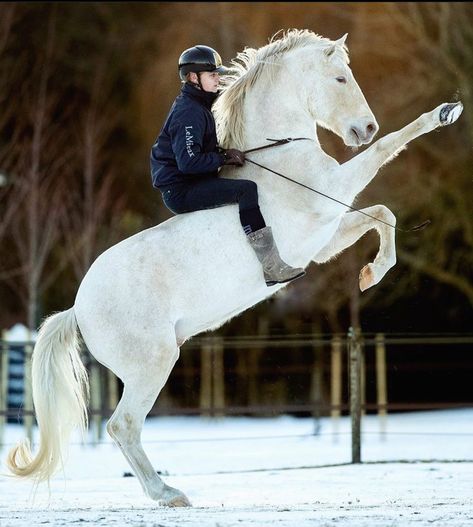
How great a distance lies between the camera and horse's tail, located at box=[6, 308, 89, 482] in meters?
7.23

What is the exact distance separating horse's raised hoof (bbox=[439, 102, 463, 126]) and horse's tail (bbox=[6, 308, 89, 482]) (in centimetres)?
286

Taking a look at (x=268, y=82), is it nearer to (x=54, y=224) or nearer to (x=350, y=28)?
(x=54, y=224)

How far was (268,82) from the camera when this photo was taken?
7.58 metres

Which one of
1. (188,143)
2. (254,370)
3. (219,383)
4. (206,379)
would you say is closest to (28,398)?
(219,383)

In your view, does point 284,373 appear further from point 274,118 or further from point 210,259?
point 210,259

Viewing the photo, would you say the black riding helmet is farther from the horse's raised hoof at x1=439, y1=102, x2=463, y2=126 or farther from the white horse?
the horse's raised hoof at x1=439, y1=102, x2=463, y2=126

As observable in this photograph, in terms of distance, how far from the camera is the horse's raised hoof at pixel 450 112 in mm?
7023

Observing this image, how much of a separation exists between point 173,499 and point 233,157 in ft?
7.55

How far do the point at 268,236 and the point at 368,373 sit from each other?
33.3 feet

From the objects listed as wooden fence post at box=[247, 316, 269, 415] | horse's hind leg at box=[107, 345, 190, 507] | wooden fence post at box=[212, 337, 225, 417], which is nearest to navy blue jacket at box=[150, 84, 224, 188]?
horse's hind leg at box=[107, 345, 190, 507]

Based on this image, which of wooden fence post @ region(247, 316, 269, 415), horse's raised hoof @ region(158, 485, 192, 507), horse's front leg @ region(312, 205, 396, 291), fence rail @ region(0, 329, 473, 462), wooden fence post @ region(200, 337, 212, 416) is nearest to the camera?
horse's raised hoof @ region(158, 485, 192, 507)

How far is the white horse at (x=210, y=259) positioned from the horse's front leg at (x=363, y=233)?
1.0 inches

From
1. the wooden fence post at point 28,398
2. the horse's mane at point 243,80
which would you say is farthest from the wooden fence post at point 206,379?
the horse's mane at point 243,80

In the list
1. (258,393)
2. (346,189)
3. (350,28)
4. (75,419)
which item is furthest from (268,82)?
(350,28)
